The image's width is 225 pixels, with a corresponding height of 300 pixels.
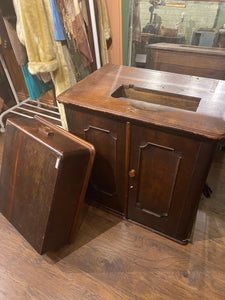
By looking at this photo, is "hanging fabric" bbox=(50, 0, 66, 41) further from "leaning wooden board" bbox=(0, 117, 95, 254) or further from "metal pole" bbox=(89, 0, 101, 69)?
"leaning wooden board" bbox=(0, 117, 95, 254)

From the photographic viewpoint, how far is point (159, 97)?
44.4 inches

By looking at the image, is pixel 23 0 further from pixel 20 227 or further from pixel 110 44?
pixel 20 227

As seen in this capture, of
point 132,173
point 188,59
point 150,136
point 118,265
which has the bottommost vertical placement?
point 118,265

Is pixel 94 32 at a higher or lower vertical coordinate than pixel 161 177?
higher

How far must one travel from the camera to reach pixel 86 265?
3.87 feet

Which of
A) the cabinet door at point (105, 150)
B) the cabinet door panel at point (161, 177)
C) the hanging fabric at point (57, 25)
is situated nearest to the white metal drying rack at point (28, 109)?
the hanging fabric at point (57, 25)

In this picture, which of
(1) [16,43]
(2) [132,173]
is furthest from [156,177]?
(1) [16,43]

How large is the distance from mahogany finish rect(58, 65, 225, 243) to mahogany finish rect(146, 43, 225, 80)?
1.33ft

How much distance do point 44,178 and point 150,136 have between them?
0.55m

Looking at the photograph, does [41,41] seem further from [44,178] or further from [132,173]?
[132,173]

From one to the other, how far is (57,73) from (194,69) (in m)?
1.03

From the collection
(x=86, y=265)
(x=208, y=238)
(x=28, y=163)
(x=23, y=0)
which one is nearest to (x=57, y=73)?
(x=23, y=0)

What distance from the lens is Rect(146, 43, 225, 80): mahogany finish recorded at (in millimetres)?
1410

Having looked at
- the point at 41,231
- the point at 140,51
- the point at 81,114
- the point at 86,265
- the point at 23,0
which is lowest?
the point at 86,265
